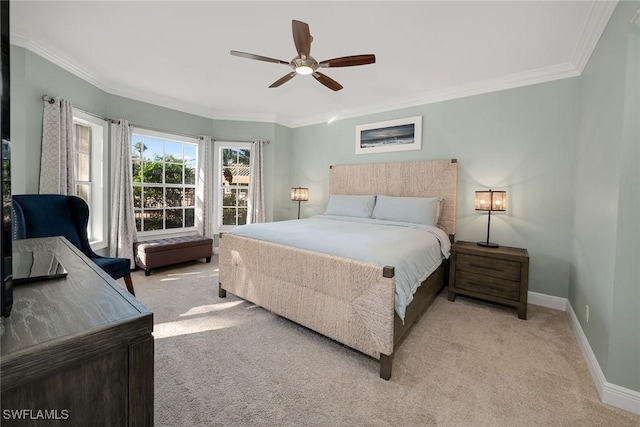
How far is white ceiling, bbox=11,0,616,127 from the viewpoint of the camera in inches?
83.4

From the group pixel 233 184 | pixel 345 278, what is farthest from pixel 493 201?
pixel 233 184

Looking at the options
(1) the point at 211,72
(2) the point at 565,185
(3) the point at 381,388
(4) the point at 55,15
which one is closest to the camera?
(3) the point at 381,388

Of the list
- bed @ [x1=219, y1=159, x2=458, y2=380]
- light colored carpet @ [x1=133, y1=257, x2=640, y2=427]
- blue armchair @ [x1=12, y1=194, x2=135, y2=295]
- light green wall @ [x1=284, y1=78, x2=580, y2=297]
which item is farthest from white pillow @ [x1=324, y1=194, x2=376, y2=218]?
blue armchair @ [x1=12, y1=194, x2=135, y2=295]

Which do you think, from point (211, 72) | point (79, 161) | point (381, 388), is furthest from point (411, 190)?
point (79, 161)

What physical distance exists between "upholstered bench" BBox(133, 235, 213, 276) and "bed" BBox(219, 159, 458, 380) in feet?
4.65

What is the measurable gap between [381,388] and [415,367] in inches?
14.1

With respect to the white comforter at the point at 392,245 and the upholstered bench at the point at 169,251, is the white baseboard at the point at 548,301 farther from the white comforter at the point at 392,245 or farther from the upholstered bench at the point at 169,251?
the upholstered bench at the point at 169,251

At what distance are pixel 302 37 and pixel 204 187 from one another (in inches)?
138

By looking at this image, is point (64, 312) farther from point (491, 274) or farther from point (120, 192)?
point (120, 192)

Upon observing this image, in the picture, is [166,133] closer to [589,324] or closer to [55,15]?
[55,15]

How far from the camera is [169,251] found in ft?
12.8

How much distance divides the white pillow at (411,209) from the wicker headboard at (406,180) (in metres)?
0.16

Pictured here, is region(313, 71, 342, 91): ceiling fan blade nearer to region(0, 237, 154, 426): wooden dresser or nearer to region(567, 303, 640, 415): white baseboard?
region(0, 237, 154, 426): wooden dresser

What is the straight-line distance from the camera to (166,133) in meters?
4.39
